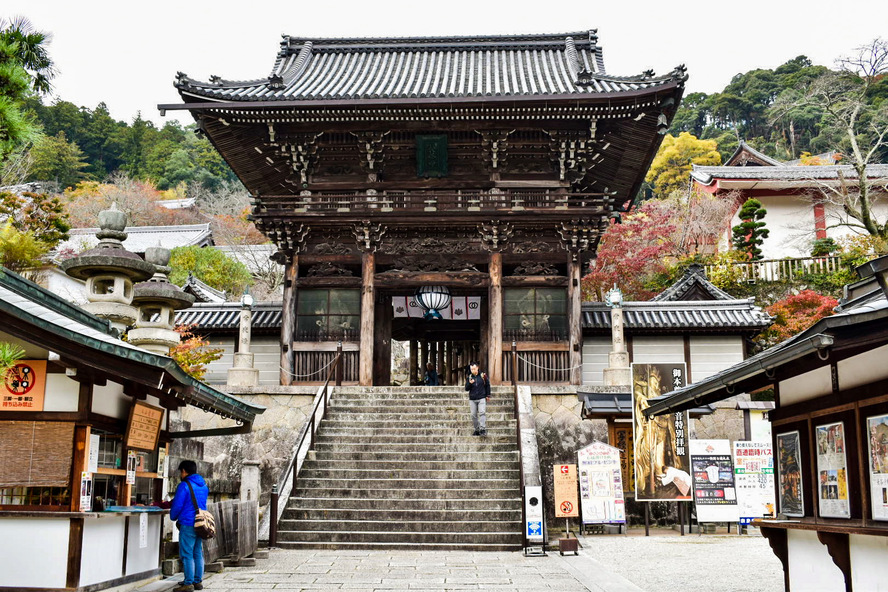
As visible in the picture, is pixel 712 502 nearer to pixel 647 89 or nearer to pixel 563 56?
pixel 647 89

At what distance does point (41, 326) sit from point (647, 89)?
1387 cm

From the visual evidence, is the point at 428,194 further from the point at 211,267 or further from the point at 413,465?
the point at 211,267

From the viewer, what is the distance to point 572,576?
33.3 feet

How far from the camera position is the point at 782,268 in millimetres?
31625

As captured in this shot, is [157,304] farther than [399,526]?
No

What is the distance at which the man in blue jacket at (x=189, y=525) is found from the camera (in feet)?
29.3

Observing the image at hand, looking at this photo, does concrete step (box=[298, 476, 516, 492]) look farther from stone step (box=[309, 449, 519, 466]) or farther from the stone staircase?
stone step (box=[309, 449, 519, 466])

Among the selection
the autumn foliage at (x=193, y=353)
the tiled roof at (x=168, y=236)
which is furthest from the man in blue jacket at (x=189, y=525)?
the tiled roof at (x=168, y=236)

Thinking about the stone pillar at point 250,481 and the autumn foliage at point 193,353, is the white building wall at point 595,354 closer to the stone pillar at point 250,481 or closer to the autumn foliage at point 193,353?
the autumn foliage at point 193,353

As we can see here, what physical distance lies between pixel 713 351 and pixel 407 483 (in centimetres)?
1096

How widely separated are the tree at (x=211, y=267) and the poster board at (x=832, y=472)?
31.6 meters

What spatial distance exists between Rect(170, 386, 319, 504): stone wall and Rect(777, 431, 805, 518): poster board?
11.4 m

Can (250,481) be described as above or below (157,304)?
below

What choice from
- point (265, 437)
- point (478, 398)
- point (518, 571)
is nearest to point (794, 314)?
point (478, 398)
